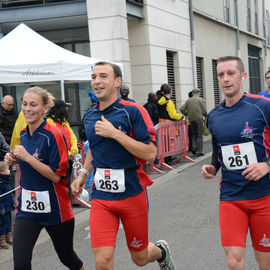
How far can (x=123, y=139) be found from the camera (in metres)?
3.91

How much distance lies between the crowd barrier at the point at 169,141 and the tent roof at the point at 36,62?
2.46 meters

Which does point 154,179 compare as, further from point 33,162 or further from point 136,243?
point 33,162

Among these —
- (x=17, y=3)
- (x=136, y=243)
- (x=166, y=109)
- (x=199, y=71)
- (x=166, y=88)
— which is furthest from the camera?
(x=199, y=71)

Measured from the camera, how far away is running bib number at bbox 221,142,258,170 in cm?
389

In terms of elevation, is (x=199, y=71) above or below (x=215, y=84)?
above

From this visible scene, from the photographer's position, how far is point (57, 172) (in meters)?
4.25

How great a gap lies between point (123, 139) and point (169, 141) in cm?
918

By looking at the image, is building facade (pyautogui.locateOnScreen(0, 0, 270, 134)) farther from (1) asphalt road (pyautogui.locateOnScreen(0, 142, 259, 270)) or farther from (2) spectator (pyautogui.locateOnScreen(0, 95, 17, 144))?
(1) asphalt road (pyautogui.locateOnScreen(0, 142, 259, 270))

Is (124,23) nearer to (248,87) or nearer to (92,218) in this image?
(92,218)

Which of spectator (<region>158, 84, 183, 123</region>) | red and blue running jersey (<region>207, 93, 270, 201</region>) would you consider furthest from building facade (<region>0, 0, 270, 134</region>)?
red and blue running jersey (<region>207, 93, 270, 201</region>)

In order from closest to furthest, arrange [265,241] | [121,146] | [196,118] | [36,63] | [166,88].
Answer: [265,241] → [121,146] → [36,63] → [166,88] → [196,118]

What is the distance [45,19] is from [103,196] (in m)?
12.7

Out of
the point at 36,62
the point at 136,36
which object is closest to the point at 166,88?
the point at 36,62

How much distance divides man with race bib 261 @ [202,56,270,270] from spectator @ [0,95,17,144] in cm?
614
